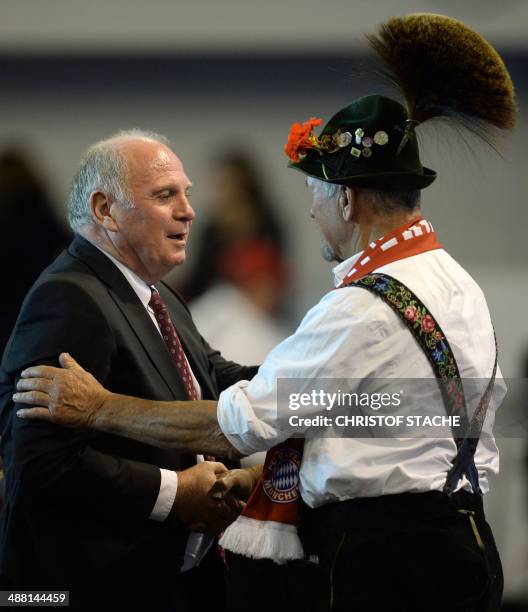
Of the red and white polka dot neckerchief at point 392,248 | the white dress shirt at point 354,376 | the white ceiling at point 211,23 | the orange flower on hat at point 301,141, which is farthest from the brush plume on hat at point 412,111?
the white ceiling at point 211,23

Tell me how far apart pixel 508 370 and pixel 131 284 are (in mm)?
2945

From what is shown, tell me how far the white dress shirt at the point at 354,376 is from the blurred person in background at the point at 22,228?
1.77 metres

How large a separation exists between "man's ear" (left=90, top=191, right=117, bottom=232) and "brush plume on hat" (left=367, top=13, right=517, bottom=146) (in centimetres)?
77

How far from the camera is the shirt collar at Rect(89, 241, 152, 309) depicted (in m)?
2.54

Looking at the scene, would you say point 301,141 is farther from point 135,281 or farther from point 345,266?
point 135,281

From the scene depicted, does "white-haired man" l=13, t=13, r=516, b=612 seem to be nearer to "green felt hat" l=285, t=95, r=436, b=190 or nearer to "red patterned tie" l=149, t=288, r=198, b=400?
"green felt hat" l=285, t=95, r=436, b=190

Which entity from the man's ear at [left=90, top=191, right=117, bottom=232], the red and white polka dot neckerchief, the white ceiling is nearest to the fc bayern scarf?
the red and white polka dot neckerchief

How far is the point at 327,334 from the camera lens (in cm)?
219

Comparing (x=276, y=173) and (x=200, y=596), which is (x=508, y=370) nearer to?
(x=276, y=173)

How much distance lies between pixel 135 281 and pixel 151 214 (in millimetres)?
170

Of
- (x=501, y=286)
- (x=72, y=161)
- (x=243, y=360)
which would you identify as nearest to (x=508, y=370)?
(x=501, y=286)

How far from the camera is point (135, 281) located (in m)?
2.56

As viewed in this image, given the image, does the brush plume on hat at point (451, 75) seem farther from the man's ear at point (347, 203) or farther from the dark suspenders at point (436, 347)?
the dark suspenders at point (436, 347)

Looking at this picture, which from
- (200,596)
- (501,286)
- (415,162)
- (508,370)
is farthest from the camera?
(501,286)
